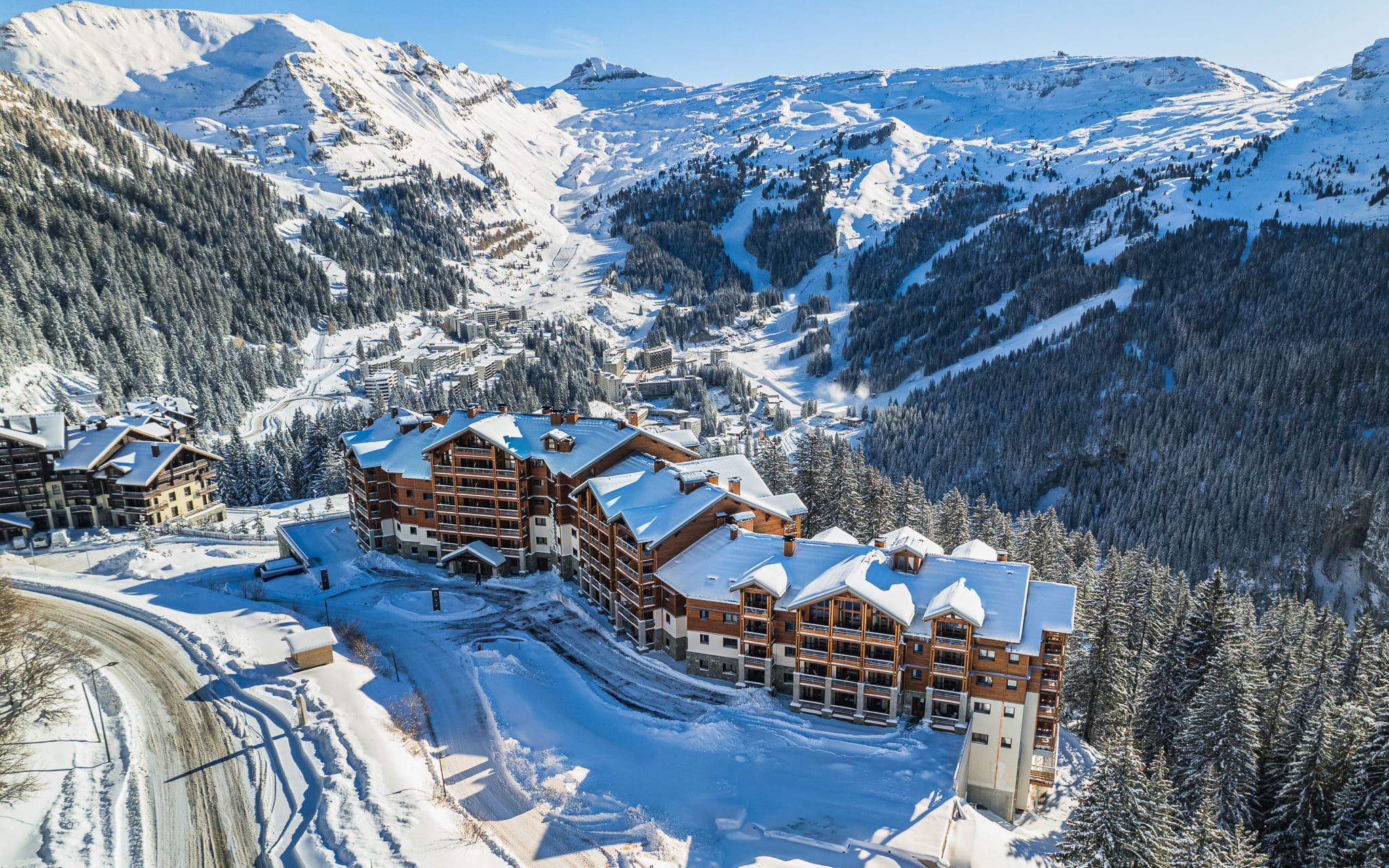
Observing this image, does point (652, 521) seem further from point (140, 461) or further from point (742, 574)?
point (140, 461)

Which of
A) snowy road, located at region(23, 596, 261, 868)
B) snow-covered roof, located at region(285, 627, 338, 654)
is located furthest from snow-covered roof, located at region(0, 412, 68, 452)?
snow-covered roof, located at region(285, 627, 338, 654)

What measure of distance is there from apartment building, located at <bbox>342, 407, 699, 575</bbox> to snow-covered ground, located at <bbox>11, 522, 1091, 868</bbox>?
28.5 feet

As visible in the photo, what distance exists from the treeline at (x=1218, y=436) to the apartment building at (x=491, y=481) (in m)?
109

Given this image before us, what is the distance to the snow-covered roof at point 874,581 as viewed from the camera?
45125 mm

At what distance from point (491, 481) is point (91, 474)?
54155 millimetres

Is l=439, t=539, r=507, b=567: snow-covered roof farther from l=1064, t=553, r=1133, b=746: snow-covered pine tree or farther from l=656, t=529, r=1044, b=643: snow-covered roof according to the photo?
l=1064, t=553, r=1133, b=746: snow-covered pine tree

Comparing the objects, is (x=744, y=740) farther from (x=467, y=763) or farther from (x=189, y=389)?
(x=189, y=389)

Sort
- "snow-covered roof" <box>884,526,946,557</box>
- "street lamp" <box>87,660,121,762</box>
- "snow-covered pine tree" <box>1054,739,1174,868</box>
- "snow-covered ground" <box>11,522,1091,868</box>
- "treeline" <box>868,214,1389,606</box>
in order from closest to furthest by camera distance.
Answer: "snow-covered pine tree" <box>1054,739,1174,868</box> → "snow-covered ground" <box>11,522,1091,868</box> → "street lamp" <box>87,660,121,762</box> → "snow-covered roof" <box>884,526,946,557</box> → "treeline" <box>868,214,1389,606</box>

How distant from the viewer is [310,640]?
160 ft

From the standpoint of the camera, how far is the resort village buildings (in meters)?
45.6

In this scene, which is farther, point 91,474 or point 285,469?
point 285,469

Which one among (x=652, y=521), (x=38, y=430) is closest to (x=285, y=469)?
(x=38, y=430)

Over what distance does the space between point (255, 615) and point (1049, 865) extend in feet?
188

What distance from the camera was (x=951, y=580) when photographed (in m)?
48.4
